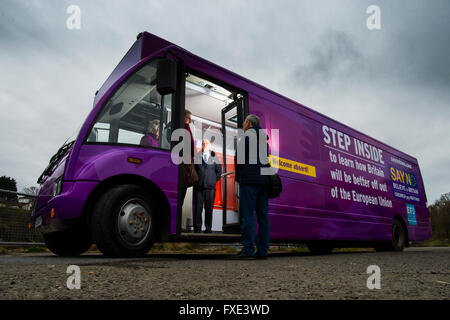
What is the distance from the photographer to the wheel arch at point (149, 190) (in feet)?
13.1

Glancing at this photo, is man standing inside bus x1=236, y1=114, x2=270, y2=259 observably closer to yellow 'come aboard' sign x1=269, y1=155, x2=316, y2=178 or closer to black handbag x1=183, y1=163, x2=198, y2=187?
black handbag x1=183, y1=163, x2=198, y2=187

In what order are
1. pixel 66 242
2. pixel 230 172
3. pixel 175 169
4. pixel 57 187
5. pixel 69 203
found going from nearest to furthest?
pixel 69 203
pixel 57 187
pixel 175 169
pixel 66 242
pixel 230 172

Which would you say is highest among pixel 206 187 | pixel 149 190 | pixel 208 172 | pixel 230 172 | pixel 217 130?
pixel 217 130

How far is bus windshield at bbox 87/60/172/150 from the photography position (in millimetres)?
4281

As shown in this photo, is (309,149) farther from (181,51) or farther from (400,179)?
(400,179)

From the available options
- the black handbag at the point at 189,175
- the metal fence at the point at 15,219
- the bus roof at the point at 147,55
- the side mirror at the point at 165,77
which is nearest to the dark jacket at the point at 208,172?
the black handbag at the point at 189,175

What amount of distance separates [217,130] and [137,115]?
4.09 meters

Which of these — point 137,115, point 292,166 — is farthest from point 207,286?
point 292,166

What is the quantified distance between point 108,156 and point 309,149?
415 cm

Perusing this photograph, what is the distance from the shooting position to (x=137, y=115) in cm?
453

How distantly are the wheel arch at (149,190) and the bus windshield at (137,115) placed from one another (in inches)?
17.6

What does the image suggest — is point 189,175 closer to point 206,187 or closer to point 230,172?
point 230,172

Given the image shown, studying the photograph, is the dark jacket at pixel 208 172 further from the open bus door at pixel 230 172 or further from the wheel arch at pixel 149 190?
the wheel arch at pixel 149 190

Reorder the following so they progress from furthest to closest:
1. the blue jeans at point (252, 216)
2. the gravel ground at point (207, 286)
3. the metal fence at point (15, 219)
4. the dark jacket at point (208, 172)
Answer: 1. the metal fence at point (15, 219)
2. the dark jacket at point (208, 172)
3. the blue jeans at point (252, 216)
4. the gravel ground at point (207, 286)
